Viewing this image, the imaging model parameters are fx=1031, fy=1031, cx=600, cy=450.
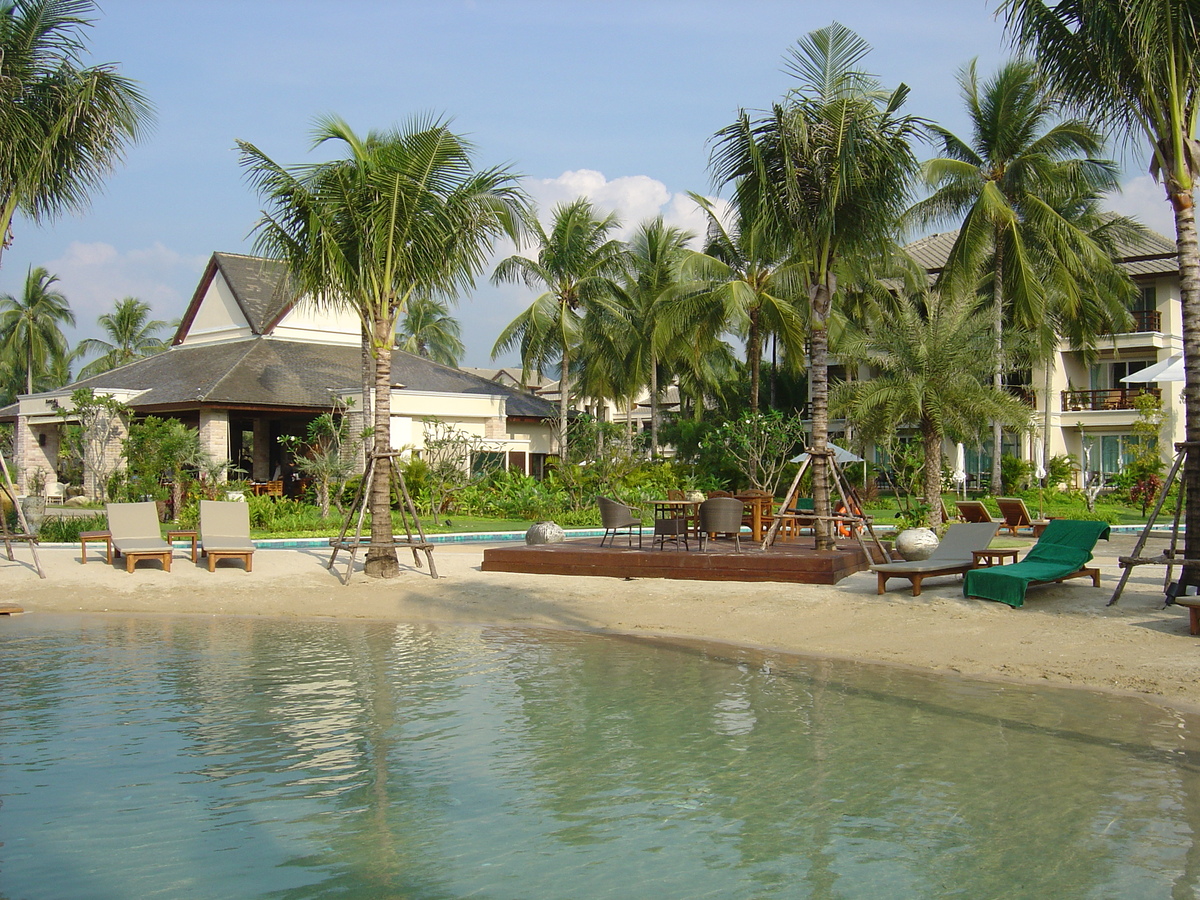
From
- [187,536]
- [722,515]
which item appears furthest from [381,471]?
[722,515]

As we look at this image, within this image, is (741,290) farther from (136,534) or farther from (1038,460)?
(136,534)

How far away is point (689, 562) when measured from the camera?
14.6 m

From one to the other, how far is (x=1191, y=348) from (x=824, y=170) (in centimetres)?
552

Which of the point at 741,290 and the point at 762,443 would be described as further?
the point at 741,290

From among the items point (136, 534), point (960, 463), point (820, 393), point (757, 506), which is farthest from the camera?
point (960, 463)

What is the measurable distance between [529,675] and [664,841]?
419 cm

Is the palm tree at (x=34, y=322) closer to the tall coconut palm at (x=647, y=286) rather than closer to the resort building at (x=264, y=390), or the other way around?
the resort building at (x=264, y=390)

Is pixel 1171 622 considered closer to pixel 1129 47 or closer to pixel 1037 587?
pixel 1037 587

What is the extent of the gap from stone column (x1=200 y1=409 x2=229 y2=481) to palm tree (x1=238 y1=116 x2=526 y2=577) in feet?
43.2

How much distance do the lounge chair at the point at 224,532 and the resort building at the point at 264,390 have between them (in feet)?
34.9

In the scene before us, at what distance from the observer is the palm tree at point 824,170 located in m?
14.4

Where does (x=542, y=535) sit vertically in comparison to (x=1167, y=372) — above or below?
below

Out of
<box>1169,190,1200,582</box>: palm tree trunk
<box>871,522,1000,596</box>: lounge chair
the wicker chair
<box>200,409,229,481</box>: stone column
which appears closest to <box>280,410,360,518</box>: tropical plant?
<box>200,409,229,481</box>: stone column

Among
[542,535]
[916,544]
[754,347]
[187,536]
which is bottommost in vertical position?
[916,544]
